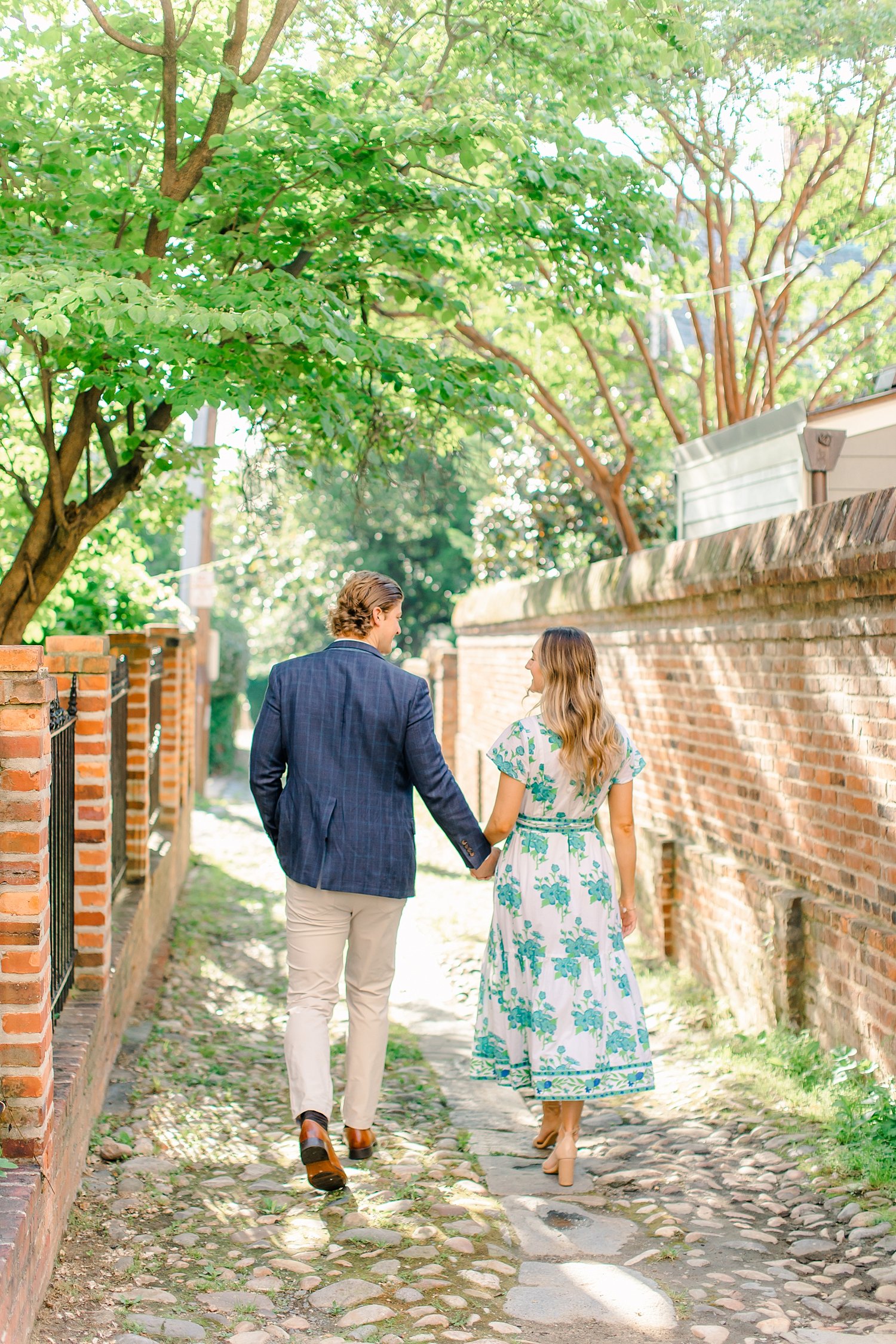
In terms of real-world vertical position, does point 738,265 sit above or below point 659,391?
above

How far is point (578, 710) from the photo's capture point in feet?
13.3

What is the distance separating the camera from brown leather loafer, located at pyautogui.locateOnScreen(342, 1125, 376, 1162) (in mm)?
4227

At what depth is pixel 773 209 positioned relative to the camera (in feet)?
35.4

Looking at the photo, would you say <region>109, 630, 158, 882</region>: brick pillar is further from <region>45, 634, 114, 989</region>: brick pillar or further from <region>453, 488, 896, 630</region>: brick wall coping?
<region>453, 488, 896, 630</region>: brick wall coping

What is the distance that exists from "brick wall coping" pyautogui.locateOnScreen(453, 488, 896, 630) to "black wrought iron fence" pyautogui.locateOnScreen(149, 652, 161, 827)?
303 centimetres

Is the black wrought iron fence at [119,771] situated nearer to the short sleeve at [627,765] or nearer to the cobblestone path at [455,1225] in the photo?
the cobblestone path at [455,1225]

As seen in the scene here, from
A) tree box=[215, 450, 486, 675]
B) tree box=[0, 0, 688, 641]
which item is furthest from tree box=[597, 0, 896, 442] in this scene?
tree box=[215, 450, 486, 675]

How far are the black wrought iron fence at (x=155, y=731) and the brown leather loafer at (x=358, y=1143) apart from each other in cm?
367

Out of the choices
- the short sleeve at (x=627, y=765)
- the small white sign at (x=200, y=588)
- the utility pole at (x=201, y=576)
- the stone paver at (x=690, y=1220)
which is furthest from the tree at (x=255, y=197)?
the small white sign at (x=200, y=588)

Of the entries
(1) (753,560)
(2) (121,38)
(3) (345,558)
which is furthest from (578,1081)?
(3) (345,558)

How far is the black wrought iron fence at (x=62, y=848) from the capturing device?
402cm

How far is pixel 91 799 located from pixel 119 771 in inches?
59.2

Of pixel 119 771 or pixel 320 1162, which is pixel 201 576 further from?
pixel 320 1162

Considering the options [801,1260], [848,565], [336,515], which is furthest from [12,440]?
[336,515]
